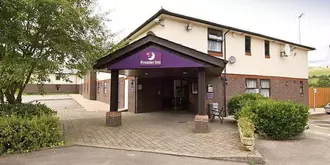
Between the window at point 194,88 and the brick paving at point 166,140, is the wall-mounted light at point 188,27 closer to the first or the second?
the window at point 194,88

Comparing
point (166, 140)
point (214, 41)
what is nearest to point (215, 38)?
point (214, 41)

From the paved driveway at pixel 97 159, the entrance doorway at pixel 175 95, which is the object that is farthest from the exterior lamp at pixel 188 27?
the paved driveway at pixel 97 159

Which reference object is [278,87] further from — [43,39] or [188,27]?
[43,39]

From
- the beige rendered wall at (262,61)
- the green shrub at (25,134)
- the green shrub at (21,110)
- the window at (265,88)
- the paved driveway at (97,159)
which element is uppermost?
the beige rendered wall at (262,61)

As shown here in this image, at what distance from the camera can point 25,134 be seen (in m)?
5.78

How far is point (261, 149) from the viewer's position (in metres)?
6.22

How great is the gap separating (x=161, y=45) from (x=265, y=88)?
10.9 meters

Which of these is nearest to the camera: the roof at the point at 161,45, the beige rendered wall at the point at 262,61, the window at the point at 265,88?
the roof at the point at 161,45

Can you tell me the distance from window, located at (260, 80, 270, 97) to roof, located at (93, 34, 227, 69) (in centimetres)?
875

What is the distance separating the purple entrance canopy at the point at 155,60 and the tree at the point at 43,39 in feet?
4.77

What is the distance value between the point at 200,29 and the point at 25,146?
10.1 metres

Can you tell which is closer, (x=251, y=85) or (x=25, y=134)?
(x=25, y=134)

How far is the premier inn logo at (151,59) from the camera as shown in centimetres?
814

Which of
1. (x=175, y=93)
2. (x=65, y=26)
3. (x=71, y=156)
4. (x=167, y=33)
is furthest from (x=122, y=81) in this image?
(x=71, y=156)
